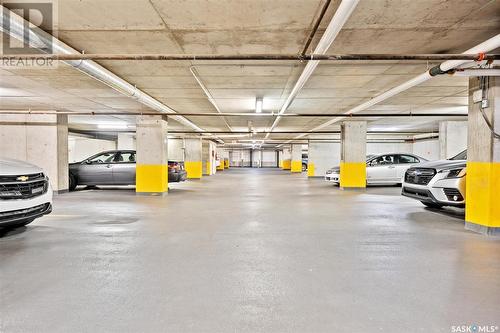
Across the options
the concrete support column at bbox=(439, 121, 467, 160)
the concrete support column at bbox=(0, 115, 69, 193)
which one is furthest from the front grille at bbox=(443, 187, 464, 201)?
the concrete support column at bbox=(0, 115, 69, 193)

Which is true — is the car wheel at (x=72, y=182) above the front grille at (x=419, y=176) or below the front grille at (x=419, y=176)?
below

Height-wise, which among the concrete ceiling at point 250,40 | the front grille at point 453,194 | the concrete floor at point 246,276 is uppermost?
the concrete ceiling at point 250,40

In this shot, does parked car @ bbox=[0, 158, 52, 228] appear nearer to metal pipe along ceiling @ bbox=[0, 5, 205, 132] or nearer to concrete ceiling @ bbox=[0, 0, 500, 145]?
metal pipe along ceiling @ bbox=[0, 5, 205, 132]

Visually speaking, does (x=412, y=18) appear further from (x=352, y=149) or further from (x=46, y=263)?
(x=352, y=149)

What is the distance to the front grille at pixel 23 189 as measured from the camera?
357 cm

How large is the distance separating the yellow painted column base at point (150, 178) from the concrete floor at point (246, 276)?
409cm

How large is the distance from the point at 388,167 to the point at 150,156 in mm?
8551

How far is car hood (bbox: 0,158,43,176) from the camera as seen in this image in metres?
3.69

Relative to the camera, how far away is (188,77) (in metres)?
5.54

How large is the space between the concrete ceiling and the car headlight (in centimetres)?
181

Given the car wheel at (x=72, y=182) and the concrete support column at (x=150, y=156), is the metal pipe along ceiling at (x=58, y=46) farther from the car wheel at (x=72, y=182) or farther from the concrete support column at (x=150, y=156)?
the car wheel at (x=72, y=182)

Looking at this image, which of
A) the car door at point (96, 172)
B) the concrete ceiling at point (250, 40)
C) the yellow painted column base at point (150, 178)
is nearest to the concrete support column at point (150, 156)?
the yellow painted column base at point (150, 178)

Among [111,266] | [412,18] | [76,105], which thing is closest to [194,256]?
[111,266]

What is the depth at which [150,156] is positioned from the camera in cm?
902
